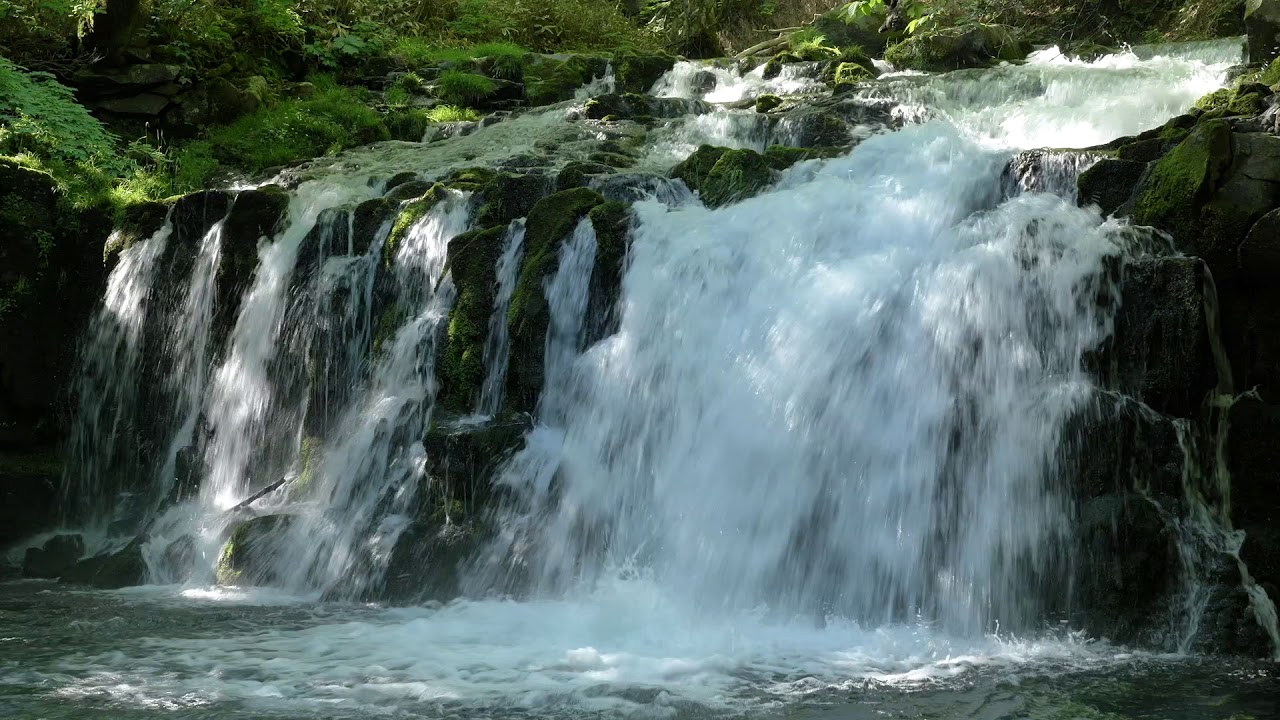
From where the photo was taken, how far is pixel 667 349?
7641 millimetres

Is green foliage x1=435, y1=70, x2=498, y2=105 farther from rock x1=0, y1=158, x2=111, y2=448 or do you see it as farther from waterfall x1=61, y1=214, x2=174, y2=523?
rock x1=0, y1=158, x2=111, y2=448

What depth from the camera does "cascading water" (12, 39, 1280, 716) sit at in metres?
5.67

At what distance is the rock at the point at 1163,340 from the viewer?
6.07 metres

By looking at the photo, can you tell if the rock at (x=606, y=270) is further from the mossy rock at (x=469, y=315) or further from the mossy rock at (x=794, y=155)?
the mossy rock at (x=794, y=155)

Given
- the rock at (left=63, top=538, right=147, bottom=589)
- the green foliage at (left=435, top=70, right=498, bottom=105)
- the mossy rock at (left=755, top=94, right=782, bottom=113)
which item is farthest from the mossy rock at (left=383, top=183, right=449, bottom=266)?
the green foliage at (left=435, top=70, right=498, bottom=105)

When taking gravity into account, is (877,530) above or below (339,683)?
above

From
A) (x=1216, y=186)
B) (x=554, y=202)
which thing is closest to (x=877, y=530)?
(x=1216, y=186)

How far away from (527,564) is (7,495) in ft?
19.2

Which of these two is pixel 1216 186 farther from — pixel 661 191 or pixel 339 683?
pixel 339 683

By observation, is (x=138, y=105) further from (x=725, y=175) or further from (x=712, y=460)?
(x=712, y=460)

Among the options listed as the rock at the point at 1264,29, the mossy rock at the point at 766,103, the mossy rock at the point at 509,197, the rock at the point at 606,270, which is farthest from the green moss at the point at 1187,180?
the mossy rock at the point at 766,103

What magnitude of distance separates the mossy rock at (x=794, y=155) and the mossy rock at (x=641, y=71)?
651 centimetres

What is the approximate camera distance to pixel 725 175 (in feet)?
30.7

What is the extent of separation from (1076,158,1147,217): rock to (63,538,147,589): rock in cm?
765
